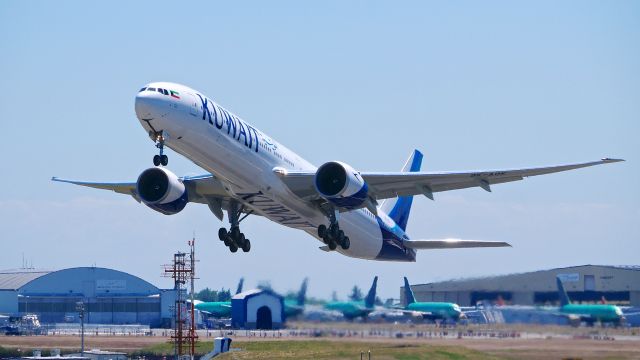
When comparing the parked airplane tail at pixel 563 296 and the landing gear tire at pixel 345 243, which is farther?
the parked airplane tail at pixel 563 296

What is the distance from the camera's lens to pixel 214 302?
71.1 metres

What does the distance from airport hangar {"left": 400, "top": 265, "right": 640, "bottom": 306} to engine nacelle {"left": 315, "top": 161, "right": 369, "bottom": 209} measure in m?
9.03

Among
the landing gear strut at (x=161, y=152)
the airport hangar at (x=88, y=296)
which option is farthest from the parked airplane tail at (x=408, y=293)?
the airport hangar at (x=88, y=296)

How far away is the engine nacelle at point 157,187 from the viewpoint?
39500 mm

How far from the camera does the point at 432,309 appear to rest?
51.6 metres

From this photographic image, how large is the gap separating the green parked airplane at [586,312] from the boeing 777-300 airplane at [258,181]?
356 centimetres

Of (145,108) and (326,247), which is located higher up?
(145,108)

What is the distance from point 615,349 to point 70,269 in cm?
6161

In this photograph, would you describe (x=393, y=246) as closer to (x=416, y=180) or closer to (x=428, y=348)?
(x=428, y=348)

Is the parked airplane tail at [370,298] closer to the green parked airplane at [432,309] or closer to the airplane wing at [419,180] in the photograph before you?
the green parked airplane at [432,309]

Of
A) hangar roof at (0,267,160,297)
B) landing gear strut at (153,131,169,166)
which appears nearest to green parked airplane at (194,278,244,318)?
hangar roof at (0,267,160,297)

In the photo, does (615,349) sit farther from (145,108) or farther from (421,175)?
(145,108)

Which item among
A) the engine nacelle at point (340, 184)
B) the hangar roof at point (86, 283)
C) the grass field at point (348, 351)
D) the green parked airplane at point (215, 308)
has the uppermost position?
the engine nacelle at point (340, 184)

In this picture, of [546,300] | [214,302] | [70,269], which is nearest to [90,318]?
[70,269]
